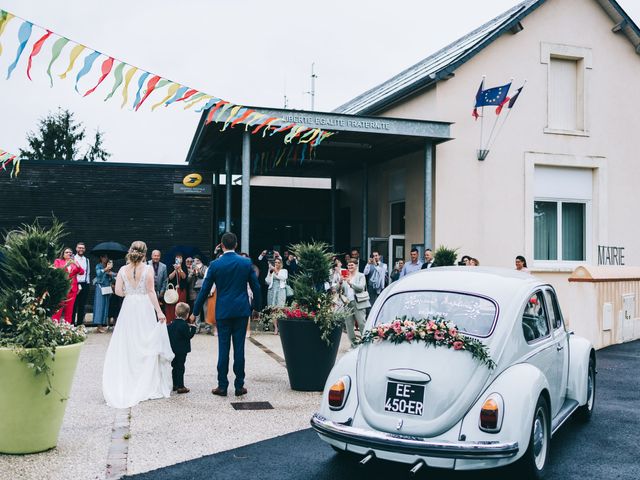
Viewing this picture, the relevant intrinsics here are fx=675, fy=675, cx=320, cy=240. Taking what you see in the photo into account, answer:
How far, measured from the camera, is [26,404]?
563 cm

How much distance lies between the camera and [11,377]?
5594 millimetres

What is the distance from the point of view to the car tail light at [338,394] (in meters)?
5.41

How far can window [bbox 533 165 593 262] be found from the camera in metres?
18.6

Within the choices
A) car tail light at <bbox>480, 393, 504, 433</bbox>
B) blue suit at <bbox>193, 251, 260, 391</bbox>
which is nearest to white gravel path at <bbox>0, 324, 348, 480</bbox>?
blue suit at <bbox>193, 251, 260, 391</bbox>

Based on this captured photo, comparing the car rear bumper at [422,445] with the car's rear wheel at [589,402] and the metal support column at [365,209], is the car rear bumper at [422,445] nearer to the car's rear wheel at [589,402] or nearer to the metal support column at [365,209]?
the car's rear wheel at [589,402]

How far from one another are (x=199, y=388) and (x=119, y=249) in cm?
754

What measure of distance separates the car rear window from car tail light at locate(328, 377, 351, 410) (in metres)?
0.76

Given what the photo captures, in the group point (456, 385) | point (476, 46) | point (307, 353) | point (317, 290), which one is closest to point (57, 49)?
point (317, 290)

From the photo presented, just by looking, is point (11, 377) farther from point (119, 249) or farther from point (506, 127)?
point (506, 127)

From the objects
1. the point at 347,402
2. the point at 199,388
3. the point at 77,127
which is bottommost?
the point at 199,388

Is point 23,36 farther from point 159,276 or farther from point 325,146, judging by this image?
point 325,146

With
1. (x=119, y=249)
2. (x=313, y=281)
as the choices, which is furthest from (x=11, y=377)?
(x=119, y=249)

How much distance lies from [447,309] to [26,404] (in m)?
3.62

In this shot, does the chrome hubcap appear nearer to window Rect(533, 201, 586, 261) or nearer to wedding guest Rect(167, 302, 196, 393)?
wedding guest Rect(167, 302, 196, 393)
